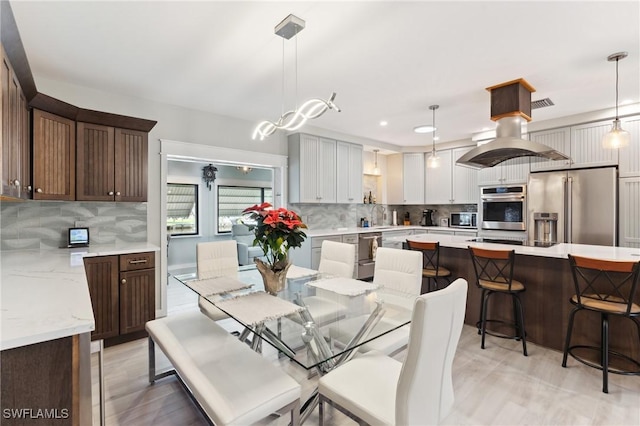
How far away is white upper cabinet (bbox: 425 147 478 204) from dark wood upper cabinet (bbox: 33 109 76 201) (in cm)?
570

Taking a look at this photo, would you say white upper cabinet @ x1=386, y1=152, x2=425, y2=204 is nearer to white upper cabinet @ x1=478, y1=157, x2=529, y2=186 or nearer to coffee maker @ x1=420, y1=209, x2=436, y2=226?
coffee maker @ x1=420, y1=209, x2=436, y2=226

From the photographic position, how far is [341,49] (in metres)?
2.50

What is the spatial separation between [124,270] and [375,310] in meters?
2.51

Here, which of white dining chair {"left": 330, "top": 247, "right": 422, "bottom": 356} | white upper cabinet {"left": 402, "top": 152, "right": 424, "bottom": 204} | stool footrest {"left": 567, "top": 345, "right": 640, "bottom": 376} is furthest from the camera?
white upper cabinet {"left": 402, "top": 152, "right": 424, "bottom": 204}

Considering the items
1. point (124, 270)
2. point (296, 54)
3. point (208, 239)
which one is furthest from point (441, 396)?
point (208, 239)

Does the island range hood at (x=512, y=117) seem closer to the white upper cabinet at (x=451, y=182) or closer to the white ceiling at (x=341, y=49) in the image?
the white ceiling at (x=341, y=49)

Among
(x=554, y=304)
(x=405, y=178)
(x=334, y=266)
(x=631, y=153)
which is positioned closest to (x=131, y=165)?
(x=334, y=266)

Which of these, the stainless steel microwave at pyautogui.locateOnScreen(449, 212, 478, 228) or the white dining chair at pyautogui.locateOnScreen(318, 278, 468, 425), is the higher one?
the stainless steel microwave at pyautogui.locateOnScreen(449, 212, 478, 228)

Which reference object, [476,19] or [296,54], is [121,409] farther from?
[476,19]

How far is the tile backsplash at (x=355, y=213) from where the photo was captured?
5352mm

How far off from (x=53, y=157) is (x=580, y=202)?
20.1 ft

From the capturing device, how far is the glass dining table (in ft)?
5.19

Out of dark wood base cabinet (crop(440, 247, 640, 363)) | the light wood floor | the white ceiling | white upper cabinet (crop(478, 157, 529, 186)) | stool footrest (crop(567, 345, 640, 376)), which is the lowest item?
the light wood floor

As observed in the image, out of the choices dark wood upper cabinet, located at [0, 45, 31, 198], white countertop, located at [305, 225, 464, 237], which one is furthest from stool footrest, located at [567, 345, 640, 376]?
dark wood upper cabinet, located at [0, 45, 31, 198]
